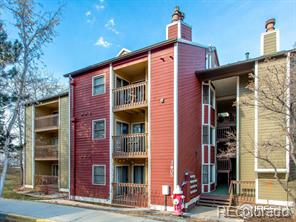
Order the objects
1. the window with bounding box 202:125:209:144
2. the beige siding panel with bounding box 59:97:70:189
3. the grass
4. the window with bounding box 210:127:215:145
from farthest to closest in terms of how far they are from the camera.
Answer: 1. the beige siding panel with bounding box 59:97:70:189
2. the window with bounding box 210:127:215:145
3. the grass
4. the window with bounding box 202:125:209:144

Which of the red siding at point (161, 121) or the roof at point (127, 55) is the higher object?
the roof at point (127, 55)

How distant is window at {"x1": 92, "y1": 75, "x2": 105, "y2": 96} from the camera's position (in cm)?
1544

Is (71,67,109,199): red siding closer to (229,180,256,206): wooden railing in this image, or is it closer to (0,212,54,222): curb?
(0,212,54,222): curb

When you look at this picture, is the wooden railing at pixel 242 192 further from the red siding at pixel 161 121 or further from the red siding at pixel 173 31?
the red siding at pixel 173 31

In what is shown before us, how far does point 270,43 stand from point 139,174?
35.7 feet

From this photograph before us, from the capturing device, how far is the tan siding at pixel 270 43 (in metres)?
13.2

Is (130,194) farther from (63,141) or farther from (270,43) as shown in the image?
(270,43)

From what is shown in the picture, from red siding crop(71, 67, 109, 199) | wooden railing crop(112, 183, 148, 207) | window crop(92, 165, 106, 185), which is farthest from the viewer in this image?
red siding crop(71, 67, 109, 199)

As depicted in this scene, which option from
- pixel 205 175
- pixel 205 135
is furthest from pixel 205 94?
pixel 205 175

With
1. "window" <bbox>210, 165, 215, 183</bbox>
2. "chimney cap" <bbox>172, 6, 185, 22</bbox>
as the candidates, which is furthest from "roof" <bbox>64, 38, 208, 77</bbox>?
"window" <bbox>210, 165, 215, 183</bbox>

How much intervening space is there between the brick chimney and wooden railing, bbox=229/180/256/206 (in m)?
9.00

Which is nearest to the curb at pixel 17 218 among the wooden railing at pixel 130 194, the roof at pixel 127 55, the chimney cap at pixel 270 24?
the wooden railing at pixel 130 194

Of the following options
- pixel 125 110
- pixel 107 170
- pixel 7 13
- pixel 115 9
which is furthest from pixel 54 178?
pixel 115 9

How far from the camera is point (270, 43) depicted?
13273 mm
